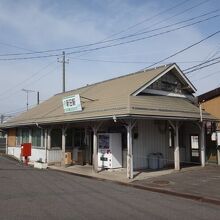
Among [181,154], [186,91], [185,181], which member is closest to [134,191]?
[185,181]

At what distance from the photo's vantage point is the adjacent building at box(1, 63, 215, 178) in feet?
60.4

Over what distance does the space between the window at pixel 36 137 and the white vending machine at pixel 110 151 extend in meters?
7.92

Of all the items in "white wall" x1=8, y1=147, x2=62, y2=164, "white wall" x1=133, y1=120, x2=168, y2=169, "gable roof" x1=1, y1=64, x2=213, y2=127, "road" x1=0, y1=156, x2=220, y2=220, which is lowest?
"road" x1=0, y1=156, x2=220, y2=220

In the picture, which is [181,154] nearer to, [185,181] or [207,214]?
[185,181]

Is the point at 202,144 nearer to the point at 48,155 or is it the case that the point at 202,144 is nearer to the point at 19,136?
the point at 48,155

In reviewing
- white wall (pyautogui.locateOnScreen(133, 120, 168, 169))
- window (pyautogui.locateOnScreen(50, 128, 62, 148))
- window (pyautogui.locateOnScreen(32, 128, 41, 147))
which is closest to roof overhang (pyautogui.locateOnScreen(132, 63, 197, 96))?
white wall (pyautogui.locateOnScreen(133, 120, 168, 169))

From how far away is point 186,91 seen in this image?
24.5m

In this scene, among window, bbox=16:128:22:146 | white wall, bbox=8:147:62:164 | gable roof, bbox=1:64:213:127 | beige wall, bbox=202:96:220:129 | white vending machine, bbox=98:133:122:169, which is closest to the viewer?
gable roof, bbox=1:64:213:127

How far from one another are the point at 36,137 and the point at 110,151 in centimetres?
958

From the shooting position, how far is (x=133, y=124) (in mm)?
17203

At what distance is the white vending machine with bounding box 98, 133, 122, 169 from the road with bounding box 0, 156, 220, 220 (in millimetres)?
4675

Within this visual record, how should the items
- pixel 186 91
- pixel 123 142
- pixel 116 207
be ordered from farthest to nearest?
pixel 186 91
pixel 123 142
pixel 116 207

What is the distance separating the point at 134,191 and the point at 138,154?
656cm

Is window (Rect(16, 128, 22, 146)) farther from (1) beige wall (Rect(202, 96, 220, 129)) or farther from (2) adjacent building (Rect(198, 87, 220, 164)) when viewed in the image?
(1) beige wall (Rect(202, 96, 220, 129))
